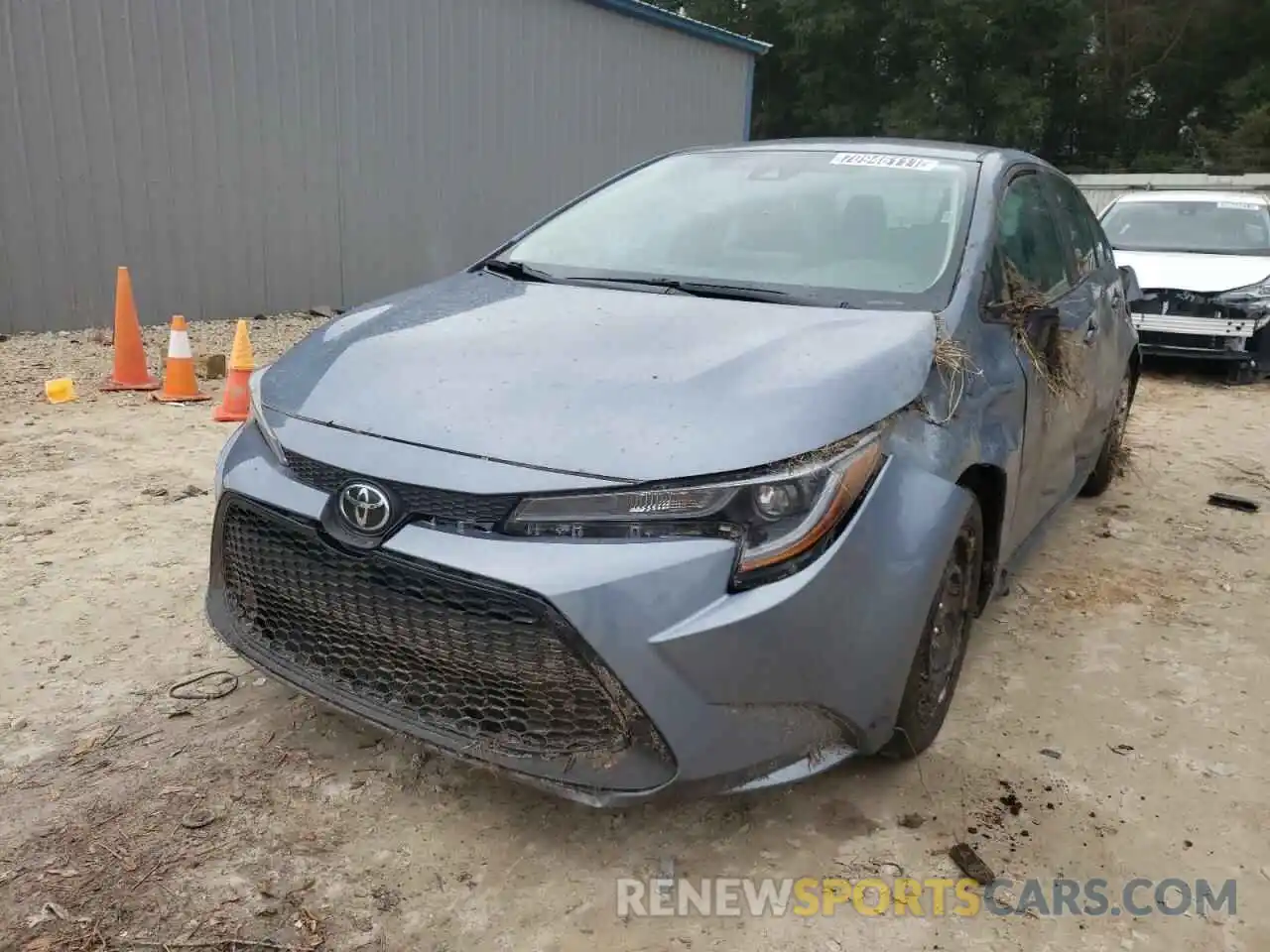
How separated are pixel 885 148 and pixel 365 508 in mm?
2392

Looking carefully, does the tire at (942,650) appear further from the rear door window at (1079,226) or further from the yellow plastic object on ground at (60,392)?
the yellow plastic object on ground at (60,392)

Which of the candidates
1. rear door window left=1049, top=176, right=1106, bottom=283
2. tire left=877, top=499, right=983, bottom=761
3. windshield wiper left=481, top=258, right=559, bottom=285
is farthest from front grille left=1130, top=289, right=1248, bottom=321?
windshield wiper left=481, top=258, right=559, bottom=285

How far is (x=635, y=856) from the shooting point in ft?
7.67

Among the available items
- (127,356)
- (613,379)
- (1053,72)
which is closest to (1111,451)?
(613,379)

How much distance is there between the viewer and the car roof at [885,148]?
3525mm

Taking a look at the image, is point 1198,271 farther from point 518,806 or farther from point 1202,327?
point 518,806

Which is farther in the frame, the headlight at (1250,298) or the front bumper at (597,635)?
the headlight at (1250,298)

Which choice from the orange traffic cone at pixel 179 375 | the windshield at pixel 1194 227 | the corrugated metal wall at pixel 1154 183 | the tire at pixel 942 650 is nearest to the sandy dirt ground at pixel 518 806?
the tire at pixel 942 650

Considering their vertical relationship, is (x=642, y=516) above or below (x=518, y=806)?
above

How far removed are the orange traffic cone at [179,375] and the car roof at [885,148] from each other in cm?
381

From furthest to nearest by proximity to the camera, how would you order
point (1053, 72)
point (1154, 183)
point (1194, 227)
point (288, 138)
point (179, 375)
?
point (1053, 72), point (1154, 183), point (288, 138), point (1194, 227), point (179, 375)

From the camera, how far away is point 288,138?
30.1 ft

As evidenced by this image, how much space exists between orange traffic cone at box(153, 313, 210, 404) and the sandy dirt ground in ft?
7.68

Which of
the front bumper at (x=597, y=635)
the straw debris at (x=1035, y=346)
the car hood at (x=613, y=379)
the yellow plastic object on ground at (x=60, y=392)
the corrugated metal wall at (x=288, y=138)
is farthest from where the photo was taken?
the corrugated metal wall at (x=288, y=138)
